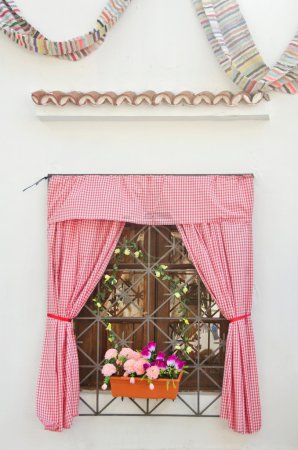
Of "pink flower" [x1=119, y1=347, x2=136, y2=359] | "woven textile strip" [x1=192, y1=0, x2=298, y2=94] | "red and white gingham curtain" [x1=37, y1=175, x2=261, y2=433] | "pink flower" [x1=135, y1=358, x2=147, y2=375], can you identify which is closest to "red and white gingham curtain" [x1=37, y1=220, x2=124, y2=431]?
"red and white gingham curtain" [x1=37, y1=175, x2=261, y2=433]

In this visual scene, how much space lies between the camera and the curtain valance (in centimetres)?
472

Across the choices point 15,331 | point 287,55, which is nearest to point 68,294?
point 15,331

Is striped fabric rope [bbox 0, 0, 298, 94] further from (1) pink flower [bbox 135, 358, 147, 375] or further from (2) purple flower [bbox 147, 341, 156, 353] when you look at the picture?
(1) pink flower [bbox 135, 358, 147, 375]

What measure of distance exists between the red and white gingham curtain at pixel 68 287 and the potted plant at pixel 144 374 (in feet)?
1.06

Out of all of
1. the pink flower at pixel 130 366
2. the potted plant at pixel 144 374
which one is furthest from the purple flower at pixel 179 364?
the pink flower at pixel 130 366

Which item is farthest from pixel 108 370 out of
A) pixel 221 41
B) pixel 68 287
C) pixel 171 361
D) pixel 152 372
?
pixel 221 41

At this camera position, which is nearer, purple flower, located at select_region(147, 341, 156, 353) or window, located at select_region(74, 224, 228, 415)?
purple flower, located at select_region(147, 341, 156, 353)

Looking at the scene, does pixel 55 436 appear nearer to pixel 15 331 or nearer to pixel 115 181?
pixel 15 331

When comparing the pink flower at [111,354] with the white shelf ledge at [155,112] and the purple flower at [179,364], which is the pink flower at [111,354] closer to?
the purple flower at [179,364]

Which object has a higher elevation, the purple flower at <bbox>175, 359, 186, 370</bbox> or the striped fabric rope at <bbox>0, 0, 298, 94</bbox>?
the striped fabric rope at <bbox>0, 0, 298, 94</bbox>

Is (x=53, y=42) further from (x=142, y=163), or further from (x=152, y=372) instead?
Answer: (x=152, y=372)

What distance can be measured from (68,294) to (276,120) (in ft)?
7.18

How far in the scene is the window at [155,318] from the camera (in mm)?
4855

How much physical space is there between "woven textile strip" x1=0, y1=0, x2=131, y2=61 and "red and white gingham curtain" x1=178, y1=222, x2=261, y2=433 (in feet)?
5.47
